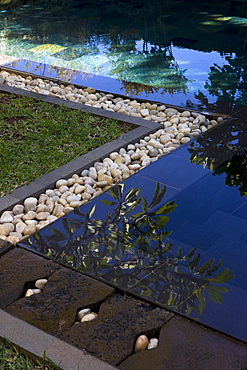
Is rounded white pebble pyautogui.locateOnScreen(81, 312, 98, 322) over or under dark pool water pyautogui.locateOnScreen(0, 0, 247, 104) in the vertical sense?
under

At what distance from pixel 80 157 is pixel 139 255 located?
1.17 m

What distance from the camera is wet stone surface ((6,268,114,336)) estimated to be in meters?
1.87

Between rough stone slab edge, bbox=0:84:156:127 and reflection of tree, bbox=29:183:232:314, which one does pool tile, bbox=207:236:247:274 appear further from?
rough stone slab edge, bbox=0:84:156:127

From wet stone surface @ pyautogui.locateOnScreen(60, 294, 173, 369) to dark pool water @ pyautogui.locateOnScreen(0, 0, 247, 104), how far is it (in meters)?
2.71

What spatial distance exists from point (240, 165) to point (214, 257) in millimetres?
1012

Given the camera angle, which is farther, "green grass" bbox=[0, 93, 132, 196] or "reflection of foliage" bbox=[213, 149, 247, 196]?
"green grass" bbox=[0, 93, 132, 196]

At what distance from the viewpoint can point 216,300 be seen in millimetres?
1958

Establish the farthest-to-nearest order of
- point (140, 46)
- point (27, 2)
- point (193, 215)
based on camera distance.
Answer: point (27, 2) < point (140, 46) < point (193, 215)

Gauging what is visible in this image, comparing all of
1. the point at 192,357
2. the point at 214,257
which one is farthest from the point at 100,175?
the point at 192,357

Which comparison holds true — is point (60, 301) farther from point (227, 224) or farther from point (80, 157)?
point (80, 157)

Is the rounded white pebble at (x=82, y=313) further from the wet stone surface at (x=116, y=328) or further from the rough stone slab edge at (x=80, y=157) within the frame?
the rough stone slab edge at (x=80, y=157)

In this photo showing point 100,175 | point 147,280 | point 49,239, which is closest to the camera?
point 147,280

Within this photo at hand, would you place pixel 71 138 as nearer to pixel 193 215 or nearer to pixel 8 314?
pixel 193 215

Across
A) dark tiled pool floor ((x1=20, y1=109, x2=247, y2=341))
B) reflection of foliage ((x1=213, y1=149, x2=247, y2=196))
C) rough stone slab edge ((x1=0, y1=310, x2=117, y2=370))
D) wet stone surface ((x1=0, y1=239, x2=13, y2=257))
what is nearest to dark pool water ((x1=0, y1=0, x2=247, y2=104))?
reflection of foliage ((x1=213, y1=149, x2=247, y2=196))
